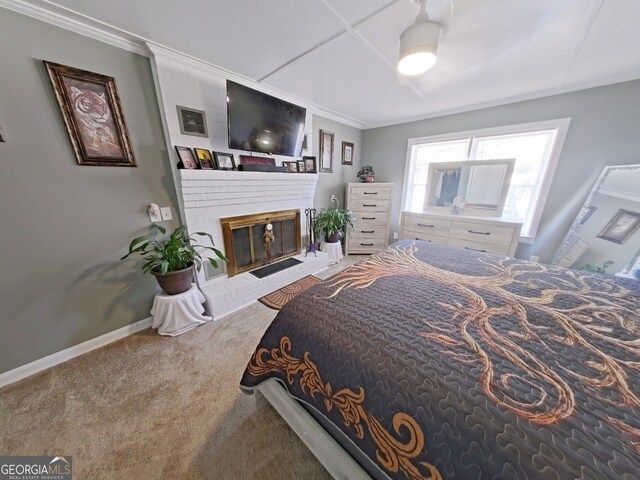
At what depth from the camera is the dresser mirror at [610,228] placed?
187cm

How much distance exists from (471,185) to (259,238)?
2.84m

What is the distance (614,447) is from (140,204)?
101 inches

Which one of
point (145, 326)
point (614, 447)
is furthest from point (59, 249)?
point (614, 447)

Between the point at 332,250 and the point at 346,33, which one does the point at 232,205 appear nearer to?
the point at 332,250

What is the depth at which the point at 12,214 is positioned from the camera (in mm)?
1252

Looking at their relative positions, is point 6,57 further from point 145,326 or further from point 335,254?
point 335,254

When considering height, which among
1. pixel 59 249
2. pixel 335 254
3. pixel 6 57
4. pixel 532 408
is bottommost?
pixel 335 254

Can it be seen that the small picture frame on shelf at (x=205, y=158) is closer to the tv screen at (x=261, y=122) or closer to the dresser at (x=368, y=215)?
the tv screen at (x=261, y=122)

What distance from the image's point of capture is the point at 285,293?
2348 millimetres

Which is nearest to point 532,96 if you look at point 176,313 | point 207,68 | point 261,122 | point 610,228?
point 610,228

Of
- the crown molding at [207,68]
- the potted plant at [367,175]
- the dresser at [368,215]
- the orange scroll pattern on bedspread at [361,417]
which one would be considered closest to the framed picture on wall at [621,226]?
the dresser at [368,215]

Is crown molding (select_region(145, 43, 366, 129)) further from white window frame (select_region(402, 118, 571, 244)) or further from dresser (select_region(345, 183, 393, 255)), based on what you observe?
white window frame (select_region(402, 118, 571, 244))

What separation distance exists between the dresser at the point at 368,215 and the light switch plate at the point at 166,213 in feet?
7.80

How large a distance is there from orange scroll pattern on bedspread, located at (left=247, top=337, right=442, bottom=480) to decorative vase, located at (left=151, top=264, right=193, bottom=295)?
1185 millimetres
